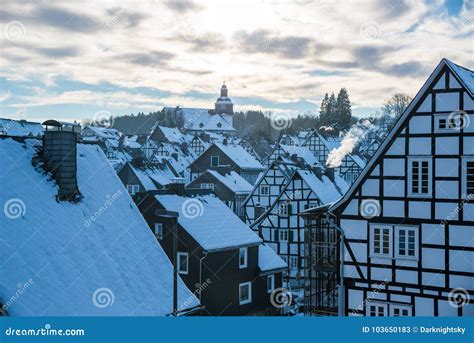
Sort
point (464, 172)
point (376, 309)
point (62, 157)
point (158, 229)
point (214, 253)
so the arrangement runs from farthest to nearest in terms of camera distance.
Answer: point (158, 229) → point (214, 253) → point (376, 309) → point (464, 172) → point (62, 157)

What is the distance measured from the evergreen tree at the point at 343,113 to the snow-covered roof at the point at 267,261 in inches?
1855

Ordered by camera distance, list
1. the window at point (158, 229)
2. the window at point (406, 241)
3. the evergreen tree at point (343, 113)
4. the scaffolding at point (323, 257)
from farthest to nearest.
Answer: the evergreen tree at point (343, 113) < the window at point (158, 229) < the scaffolding at point (323, 257) < the window at point (406, 241)

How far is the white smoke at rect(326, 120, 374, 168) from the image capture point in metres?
53.0

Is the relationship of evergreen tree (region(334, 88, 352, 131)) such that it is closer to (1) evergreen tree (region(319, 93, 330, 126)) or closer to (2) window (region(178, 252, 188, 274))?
(1) evergreen tree (region(319, 93, 330, 126))

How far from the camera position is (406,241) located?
1811cm

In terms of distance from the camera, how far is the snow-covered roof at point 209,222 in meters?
22.9

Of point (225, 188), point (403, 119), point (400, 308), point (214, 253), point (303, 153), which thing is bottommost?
point (400, 308)

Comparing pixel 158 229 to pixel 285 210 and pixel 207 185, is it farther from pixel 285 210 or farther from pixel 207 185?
pixel 207 185

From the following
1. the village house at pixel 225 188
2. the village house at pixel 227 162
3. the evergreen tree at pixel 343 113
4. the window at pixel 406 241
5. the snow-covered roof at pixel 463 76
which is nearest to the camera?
the snow-covered roof at pixel 463 76

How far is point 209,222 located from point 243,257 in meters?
2.19

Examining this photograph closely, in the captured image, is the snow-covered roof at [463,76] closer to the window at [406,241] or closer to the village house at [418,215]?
the village house at [418,215]

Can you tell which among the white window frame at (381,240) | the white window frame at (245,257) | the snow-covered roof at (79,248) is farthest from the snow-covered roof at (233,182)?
the snow-covered roof at (79,248)

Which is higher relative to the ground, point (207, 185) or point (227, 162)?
point (227, 162)

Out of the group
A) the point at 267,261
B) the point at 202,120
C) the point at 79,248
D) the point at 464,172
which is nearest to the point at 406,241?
the point at 464,172
